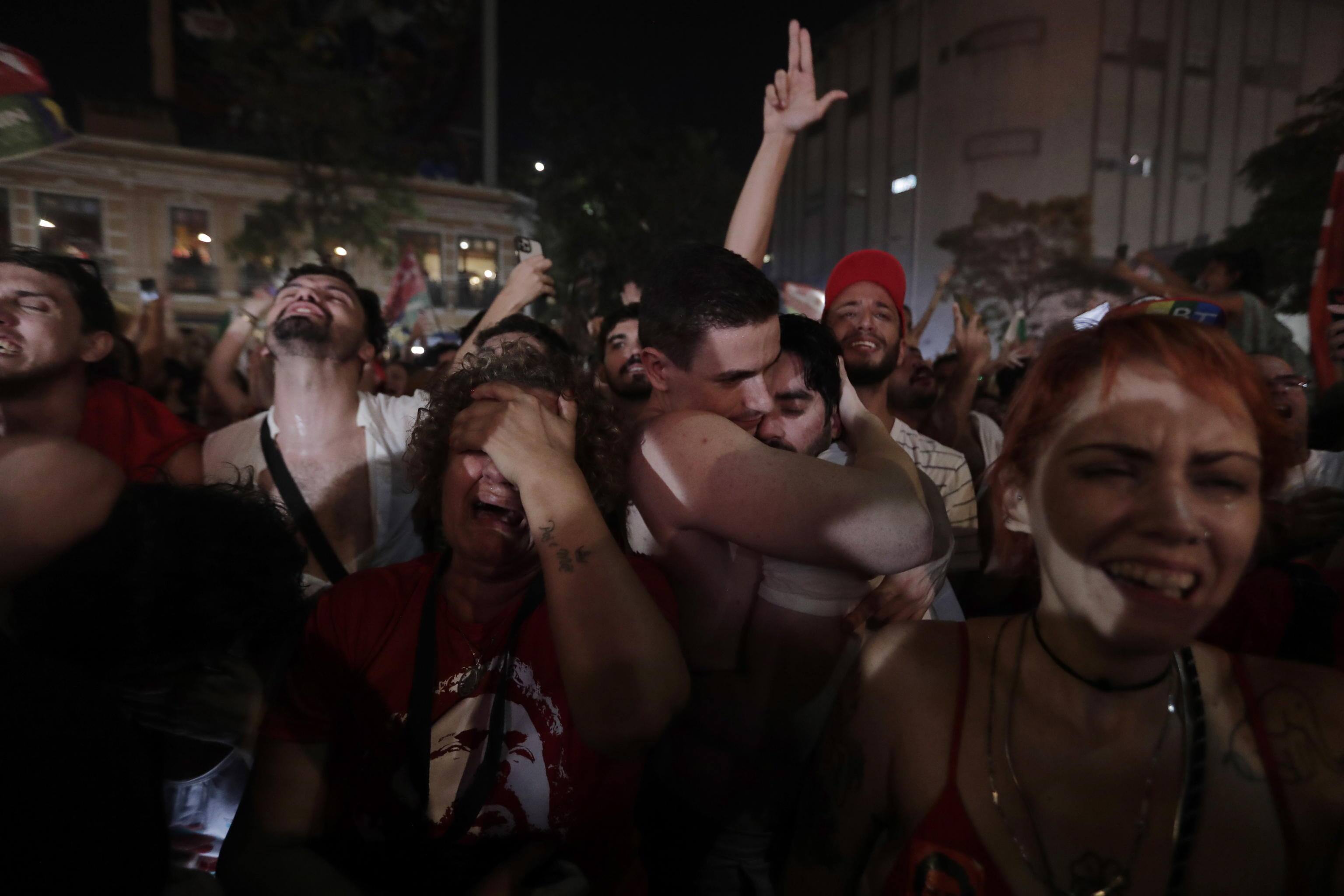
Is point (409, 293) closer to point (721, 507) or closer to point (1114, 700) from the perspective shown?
point (721, 507)

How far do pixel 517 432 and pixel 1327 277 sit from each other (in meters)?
4.38

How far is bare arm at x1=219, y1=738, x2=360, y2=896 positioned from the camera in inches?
57.5

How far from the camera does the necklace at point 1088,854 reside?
1.38m

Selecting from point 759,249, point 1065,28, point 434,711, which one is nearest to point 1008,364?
point 759,249

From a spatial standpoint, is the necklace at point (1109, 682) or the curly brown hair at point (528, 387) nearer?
the necklace at point (1109, 682)

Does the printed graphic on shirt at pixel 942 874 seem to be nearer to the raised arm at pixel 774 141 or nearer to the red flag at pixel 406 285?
the raised arm at pixel 774 141

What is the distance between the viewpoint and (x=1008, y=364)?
562cm

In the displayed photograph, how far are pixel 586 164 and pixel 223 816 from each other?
2587 centimetres

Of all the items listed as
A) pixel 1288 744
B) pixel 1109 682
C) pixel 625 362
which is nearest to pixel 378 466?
pixel 625 362

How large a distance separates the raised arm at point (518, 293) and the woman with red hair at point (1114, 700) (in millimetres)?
2863

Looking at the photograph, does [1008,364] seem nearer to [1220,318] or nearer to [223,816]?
[1220,318]

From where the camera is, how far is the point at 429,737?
1.58m

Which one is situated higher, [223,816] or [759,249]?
[759,249]

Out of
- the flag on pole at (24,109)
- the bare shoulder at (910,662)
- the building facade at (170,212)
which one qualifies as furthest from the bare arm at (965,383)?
the building facade at (170,212)
